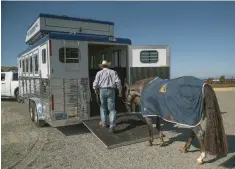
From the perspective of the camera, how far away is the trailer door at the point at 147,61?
266 inches

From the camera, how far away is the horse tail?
400 centimetres

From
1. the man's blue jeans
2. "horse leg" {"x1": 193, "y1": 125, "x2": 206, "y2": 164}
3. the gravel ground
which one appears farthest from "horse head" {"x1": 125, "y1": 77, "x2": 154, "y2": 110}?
"horse leg" {"x1": 193, "y1": 125, "x2": 206, "y2": 164}

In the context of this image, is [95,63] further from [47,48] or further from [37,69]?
[47,48]

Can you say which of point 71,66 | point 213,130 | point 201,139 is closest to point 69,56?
point 71,66

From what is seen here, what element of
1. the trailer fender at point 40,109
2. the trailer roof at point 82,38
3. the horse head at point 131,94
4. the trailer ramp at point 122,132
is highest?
the trailer roof at point 82,38

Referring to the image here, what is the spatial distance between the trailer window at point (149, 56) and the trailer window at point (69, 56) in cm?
190

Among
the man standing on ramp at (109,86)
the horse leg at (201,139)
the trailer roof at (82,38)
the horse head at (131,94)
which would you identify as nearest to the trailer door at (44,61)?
the trailer roof at (82,38)

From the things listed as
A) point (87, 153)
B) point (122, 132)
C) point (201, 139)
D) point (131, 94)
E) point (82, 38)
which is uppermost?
point (82, 38)

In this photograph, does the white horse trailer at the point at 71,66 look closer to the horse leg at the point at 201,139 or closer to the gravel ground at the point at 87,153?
the gravel ground at the point at 87,153

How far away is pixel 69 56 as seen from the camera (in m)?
5.95

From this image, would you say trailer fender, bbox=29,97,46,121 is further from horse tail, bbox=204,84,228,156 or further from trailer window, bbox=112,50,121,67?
horse tail, bbox=204,84,228,156

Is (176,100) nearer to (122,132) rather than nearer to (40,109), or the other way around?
(122,132)

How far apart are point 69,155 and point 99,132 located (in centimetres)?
104

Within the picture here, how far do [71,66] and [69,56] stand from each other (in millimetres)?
257
